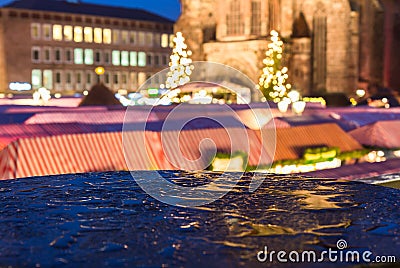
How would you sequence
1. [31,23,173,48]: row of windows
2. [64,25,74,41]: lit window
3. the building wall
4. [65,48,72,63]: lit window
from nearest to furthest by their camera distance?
the building wall, [31,23,173,48]: row of windows, [64,25,74,41]: lit window, [65,48,72,63]: lit window

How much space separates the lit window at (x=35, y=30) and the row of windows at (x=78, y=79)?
3.66 metres

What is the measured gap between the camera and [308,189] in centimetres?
708

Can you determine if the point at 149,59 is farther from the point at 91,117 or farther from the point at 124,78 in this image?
the point at 91,117

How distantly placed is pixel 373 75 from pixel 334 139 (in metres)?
36.6

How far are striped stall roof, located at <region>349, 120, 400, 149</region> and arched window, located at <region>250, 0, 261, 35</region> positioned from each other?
85.1 feet

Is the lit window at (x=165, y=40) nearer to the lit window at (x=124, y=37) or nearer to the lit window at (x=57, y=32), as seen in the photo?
the lit window at (x=124, y=37)

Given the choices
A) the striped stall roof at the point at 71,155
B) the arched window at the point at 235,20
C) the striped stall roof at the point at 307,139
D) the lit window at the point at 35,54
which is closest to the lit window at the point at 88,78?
the lit window at the point at 35,54

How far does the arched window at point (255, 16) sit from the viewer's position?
46750mm

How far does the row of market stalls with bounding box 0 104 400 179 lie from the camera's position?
1330 centimetres

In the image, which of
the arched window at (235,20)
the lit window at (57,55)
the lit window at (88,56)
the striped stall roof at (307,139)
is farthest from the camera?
the lit window at (88,56)

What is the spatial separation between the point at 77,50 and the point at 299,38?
119 ft

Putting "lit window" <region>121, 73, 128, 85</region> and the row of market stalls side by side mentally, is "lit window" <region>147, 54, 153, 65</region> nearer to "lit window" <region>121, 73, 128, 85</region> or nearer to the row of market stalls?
"lit window" <region>121, 73, 128, 85</region>

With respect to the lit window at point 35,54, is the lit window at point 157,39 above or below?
above

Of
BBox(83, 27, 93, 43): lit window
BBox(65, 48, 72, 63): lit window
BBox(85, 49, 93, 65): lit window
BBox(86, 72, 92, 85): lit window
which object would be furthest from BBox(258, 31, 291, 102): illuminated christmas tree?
BBox(85, 49, 93, 65): lit window
